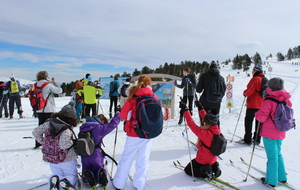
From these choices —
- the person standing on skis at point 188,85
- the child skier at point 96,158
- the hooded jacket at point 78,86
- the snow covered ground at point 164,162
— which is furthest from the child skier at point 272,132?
the hooded jacket at point 78,86

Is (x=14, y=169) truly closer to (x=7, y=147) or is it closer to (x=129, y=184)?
(x=7, y=147)

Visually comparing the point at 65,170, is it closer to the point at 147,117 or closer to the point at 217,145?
the point at 147,117

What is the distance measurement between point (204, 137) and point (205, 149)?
10.8 inches

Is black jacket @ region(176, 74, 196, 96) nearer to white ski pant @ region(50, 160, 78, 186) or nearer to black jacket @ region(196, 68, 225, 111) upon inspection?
black jacket @ region(196, 68, 225, 111)

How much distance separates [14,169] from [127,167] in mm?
2514

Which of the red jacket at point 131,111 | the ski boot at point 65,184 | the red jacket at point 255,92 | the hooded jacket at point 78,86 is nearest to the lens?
the ski boot at point 65,184

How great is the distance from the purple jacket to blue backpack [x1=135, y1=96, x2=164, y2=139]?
1.63 feet

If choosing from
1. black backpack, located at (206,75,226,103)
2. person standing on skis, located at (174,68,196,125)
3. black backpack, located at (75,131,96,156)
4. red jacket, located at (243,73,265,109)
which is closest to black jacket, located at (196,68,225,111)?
black backpack, located at (206,75,226,103)

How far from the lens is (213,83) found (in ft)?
14.6

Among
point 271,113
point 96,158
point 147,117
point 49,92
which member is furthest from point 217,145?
point 49,92

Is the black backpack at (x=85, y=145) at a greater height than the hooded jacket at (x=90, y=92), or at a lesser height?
lesser

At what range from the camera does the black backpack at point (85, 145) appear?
8.54ft

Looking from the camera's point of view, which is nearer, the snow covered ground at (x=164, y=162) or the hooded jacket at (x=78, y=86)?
the snow covered ground at (x=164, y=162)

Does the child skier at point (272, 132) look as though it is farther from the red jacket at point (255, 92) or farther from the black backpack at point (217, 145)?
the red jacket at point (255, 92)
